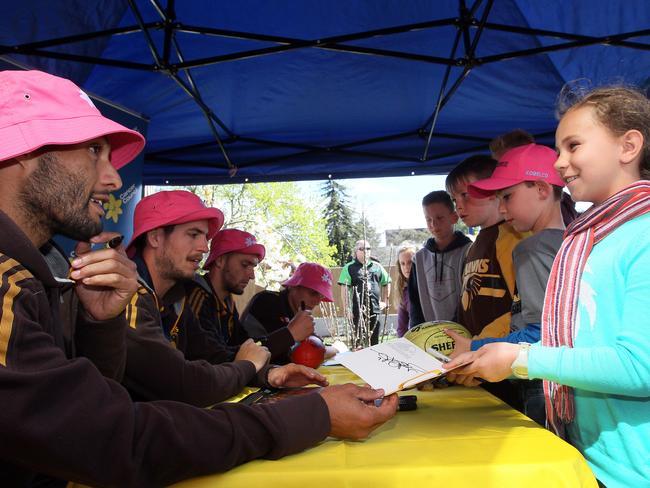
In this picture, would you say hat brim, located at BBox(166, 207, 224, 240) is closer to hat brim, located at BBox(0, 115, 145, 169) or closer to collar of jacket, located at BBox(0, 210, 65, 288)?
hat brim, located at BBox(0, 115, 145, 169)

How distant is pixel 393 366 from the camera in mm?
1607

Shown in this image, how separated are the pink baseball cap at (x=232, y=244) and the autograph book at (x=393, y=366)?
Answer: 2.58m

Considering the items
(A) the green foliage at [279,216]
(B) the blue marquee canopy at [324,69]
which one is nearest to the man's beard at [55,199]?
(B) the blue marquee canopy at [324,69]

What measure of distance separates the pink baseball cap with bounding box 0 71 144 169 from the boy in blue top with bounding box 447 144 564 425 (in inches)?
59.6

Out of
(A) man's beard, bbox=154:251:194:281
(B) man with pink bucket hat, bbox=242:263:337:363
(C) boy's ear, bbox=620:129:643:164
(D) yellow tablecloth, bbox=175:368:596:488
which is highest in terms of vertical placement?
(C) boy's ear, bbox=620:129:643:164

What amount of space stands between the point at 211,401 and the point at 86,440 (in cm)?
107

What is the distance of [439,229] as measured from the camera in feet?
13.7

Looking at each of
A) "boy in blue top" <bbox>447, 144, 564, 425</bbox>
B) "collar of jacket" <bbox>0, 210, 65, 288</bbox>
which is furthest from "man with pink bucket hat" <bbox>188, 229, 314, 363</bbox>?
"collar of jacket" <bbox>0, 210, 65, 288</bbox>

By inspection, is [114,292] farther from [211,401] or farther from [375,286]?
[375,286]

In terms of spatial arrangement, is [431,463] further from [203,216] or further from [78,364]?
[203,216]

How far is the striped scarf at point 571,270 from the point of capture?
55.7 inches

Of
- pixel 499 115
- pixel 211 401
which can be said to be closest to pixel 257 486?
pixel 211 401

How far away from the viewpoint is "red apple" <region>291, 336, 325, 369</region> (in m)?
3.03

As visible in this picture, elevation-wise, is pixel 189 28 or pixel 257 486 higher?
pixel 189 28
